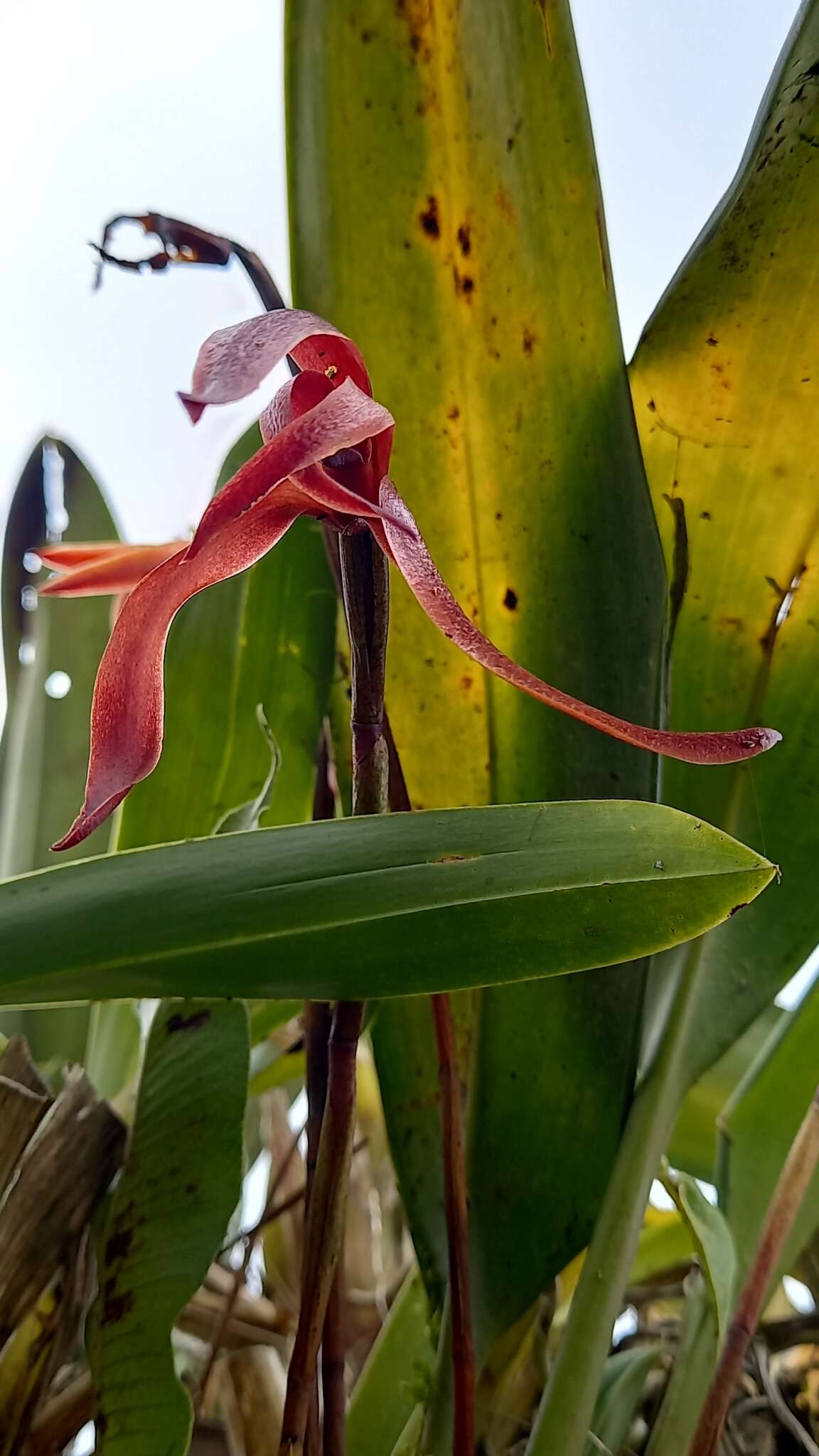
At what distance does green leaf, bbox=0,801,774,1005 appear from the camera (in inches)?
8.1

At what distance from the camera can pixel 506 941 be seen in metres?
0.21

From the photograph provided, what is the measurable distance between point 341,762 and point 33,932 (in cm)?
20

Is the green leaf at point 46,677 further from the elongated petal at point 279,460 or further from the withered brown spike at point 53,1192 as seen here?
the elongated petal at point 279,460

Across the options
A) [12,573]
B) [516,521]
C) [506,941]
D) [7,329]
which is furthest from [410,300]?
[7,329]

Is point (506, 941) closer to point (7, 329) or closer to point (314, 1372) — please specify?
point (314, 1372)

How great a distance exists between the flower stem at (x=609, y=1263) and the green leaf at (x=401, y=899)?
14 cm

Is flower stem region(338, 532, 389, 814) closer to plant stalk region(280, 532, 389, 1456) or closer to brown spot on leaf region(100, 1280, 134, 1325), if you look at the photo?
plant stalk region(280, 532, 389, 1456)

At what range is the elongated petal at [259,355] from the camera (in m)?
0.16

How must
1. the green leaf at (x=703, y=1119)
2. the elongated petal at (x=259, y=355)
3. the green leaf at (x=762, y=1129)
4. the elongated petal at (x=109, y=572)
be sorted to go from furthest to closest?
the green leaf at (x=703, y=1119) < the green leaf at (x=762, y=1129) < the elongated petal at (x=109, y=572) < the elongated petal at (x=259, y=355)

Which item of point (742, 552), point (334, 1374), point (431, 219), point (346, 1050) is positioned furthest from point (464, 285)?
point (334, 1374)

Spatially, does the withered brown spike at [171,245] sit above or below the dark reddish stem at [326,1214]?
above

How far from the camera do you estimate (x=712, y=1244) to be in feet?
1.03

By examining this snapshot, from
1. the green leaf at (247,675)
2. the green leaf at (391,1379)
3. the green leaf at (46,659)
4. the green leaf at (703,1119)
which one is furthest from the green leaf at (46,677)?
the green leaf at (703,1119)

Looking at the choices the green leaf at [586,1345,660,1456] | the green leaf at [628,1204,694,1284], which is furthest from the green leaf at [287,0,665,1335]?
the green leaf at [628,1204,694,1284]
